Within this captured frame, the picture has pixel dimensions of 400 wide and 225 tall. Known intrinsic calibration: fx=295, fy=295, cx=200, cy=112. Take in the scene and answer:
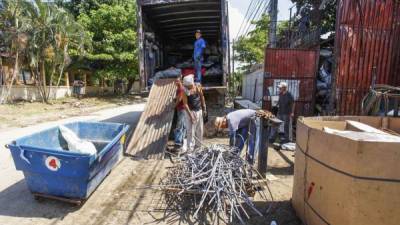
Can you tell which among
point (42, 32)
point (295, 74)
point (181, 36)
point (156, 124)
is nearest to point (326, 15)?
point (295, 74)

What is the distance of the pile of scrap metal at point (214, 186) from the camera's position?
3670 mm

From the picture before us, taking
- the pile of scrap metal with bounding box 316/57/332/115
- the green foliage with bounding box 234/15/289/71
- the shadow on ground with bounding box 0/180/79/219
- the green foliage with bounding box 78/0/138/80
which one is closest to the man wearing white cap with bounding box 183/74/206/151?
the shadow on ground with bounding box 0/180/79/219

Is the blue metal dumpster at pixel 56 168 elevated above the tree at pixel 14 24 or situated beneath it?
situated beneath

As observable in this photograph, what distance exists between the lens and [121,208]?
12.8 ft

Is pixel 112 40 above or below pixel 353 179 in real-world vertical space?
above

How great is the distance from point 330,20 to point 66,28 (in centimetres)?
1403

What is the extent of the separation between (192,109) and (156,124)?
3.96 feet

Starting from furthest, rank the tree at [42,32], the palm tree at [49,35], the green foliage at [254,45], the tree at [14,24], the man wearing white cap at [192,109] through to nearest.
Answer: the green foliage at [254,45], the palm tree at [49,35], the tree at [42,32], the tree at [14,24], the man wearing white cap at [192,109]

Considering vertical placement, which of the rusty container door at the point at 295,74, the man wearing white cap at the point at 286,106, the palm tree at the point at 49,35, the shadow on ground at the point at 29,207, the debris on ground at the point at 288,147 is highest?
the palm tree at the point at 49,35

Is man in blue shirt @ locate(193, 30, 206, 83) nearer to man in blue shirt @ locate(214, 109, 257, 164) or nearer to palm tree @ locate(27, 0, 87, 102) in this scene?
man in blue shirt @ locate(214, 109, 257, 164)

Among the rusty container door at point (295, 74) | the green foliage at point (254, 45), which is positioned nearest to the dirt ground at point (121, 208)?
the rusty container door at point (295, 74)

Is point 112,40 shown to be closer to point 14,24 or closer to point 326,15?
point 14,24

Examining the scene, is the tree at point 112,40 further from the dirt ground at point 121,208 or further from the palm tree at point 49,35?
the dirt ground at point 121,208

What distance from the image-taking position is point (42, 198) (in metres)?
Answer: 4.07
